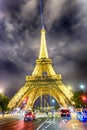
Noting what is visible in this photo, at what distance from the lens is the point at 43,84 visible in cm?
9319

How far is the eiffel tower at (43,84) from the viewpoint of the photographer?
87438 mm

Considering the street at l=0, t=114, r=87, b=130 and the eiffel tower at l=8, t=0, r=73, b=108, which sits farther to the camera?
the eiffel tower at l=8, t=0, r=73, b=108

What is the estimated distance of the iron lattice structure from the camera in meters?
87.4

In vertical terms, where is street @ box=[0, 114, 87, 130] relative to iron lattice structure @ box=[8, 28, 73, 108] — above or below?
below

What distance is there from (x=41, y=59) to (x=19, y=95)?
45.3 feet

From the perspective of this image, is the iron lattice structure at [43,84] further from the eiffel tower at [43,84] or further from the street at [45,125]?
the street at [45,125]

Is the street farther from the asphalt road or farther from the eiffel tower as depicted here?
the eiffel tower

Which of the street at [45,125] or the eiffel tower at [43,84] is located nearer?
the street at [45,125]

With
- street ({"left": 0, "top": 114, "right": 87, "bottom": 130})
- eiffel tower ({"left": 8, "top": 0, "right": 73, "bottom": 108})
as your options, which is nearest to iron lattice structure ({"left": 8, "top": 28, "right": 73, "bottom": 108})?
eiffel tower ({"left": 8, "top": 0, "right": 73, "bottom": 108})

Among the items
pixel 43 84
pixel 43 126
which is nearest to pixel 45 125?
pixel 43 126

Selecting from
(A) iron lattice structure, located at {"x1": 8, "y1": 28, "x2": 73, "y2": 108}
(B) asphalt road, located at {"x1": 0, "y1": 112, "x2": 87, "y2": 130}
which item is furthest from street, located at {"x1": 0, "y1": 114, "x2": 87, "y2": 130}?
(A) iron lattice structure, located at {"x1": 8, "y1": 28, "x2": 73, "y2": 108}

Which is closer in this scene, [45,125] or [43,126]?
[43,126]

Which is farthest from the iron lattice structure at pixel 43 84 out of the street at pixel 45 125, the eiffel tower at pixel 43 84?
the street at pixel 45 125

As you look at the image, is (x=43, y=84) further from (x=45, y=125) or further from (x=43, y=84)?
(x=45, y=125)
